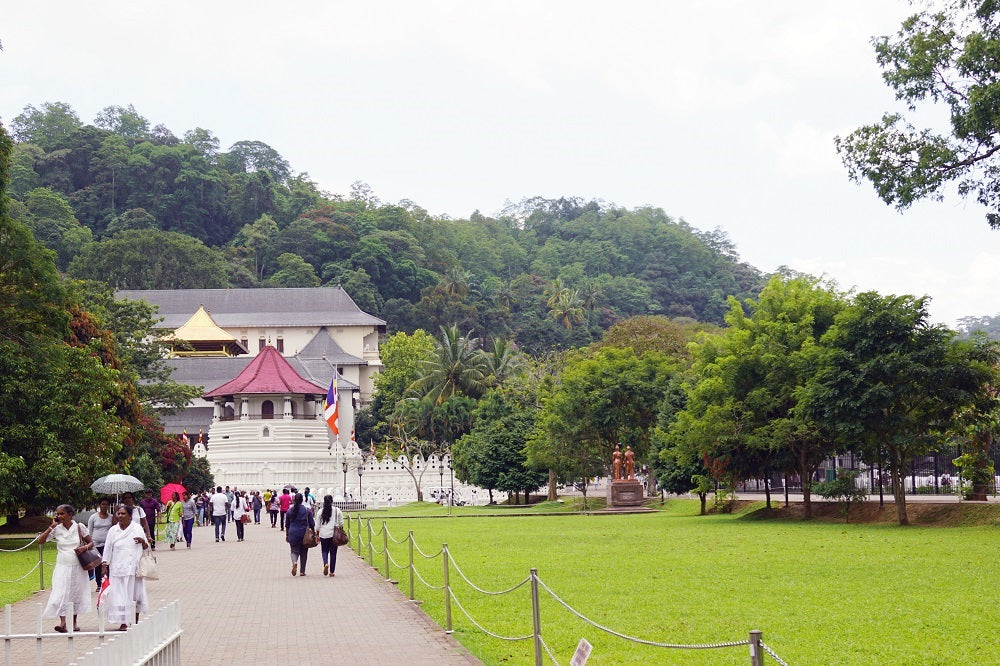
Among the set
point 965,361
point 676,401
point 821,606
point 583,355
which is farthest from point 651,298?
point 821,606

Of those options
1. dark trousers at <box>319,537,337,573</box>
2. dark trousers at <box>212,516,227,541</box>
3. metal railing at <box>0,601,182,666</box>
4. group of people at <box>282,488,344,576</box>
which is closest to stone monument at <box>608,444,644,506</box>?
dark trousers at <box>212,516,227,541</box>

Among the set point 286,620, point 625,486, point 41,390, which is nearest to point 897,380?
point 625,486

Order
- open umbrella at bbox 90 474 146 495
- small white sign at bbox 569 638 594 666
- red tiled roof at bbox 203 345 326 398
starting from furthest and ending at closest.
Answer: red tiled roof at bbox 203 345 326 398 < open umbrella at bbox 90 474 146 495 < small white sign at bbox 569 638 594 666

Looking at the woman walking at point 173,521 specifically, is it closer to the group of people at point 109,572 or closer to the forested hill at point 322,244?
the group of people at point 109,572

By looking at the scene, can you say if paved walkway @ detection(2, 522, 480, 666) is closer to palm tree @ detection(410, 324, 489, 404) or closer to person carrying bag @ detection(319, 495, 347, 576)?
person carrying bag @ detection(319, 495, 347, 576)

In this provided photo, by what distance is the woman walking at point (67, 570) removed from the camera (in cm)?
1343

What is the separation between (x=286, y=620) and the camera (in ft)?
47.0

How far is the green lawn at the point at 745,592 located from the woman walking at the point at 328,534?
1305mm

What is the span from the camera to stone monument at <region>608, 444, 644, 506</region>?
150 feet

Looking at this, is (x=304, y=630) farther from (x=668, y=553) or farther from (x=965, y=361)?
(x=965, y=361)

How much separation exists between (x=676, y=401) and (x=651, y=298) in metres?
99.4

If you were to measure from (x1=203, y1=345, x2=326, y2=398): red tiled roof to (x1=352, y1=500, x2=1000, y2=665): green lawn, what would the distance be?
49554 mm

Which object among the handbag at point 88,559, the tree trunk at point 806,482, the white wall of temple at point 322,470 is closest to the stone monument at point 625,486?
the tree trunk at point 806,482

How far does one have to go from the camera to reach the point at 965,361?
29125 mm
